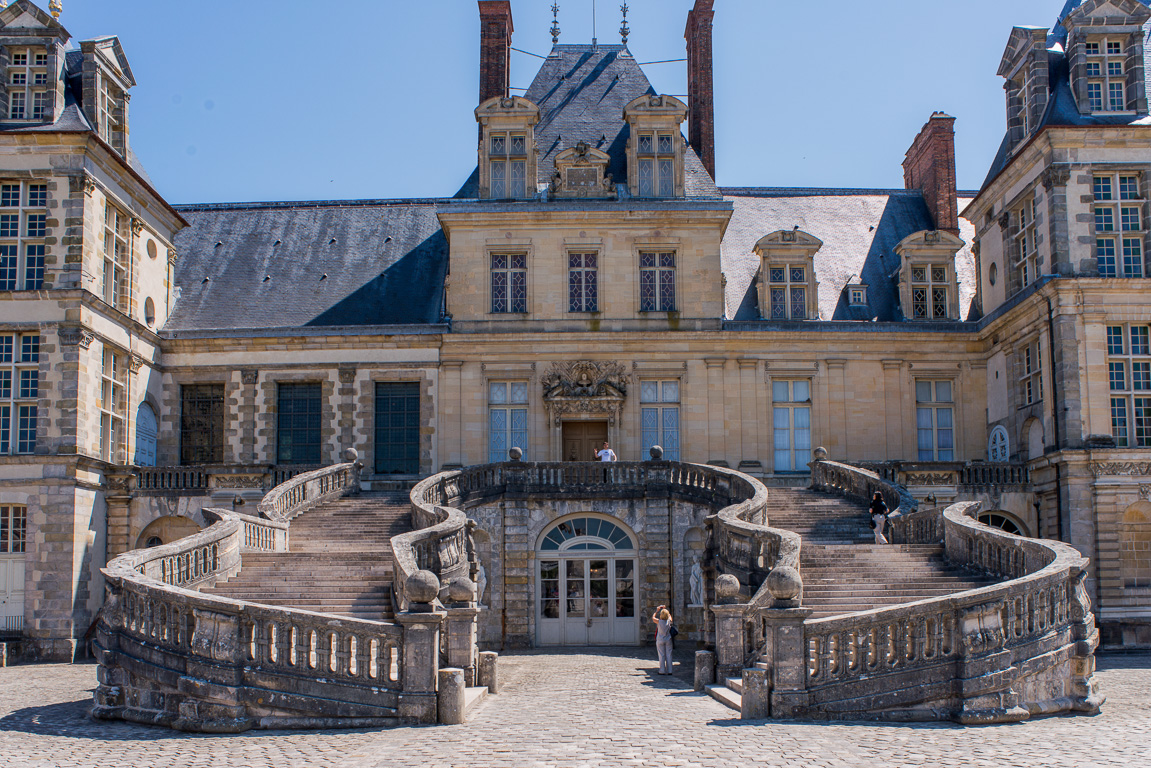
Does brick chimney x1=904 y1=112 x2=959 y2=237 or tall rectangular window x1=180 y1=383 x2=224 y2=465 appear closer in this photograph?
tall rectangular window x1=180 y1=383 x2=224 y2=465

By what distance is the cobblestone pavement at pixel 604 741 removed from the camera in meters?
10.6

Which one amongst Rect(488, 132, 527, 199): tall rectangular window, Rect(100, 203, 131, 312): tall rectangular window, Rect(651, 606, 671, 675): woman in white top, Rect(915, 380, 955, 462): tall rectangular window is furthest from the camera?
Rect(915, 380, 955, 462): tall rectangular window

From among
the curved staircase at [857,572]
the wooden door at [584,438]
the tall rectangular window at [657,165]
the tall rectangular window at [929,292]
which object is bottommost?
the curved staircase at [857,572]

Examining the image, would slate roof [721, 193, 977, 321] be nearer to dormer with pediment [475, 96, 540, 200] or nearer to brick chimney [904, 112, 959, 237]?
brick chimney [904, 112, 959, 237]

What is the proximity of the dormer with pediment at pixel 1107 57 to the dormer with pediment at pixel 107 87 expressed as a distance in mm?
22646

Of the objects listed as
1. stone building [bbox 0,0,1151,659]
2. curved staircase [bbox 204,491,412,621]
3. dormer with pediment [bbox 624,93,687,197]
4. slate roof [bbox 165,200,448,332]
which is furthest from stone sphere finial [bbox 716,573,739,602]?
slate roof [bbox 165,200,448,332]

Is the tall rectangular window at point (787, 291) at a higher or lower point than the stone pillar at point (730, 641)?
higher

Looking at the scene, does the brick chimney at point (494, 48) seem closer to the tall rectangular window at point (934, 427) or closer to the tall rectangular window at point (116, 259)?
the tall rectangular window at point (116, 259)

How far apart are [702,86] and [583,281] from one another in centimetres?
764

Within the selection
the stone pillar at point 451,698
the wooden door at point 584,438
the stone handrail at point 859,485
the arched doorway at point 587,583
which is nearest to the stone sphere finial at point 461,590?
the stone pillar at point 451,698

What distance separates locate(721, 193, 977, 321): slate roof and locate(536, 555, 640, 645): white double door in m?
8.91

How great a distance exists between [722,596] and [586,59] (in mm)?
22054

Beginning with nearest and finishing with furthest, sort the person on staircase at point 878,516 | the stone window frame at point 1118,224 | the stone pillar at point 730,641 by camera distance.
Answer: the stone pillar at point 730,641 < the person on staircase at point 878,516 < the stone window frame at point 1118,224

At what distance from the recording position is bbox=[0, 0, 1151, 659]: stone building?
24625 millimetres
